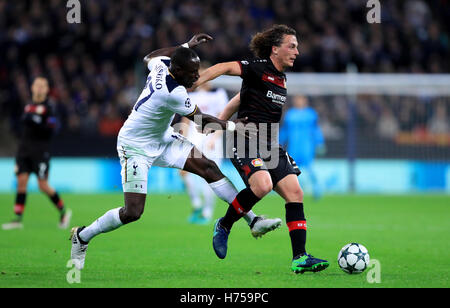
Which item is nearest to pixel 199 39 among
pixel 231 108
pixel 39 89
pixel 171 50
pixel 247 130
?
pixel 171 50

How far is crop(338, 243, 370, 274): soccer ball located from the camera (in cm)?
715

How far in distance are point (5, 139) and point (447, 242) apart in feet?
49.5

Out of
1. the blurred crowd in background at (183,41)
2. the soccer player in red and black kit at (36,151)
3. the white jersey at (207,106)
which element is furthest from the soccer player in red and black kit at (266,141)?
the blurred crowd in background at (183,41)

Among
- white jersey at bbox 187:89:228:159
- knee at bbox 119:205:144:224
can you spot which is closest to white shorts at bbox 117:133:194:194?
knee at bbox 119:205:144:224

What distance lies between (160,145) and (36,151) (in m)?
5.24

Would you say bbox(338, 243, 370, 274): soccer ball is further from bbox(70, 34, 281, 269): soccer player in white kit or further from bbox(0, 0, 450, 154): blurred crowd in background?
bbox(0, 0, 450, 154): blurred crowd in background

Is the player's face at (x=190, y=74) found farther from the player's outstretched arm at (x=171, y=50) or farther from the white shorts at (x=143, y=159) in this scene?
the white shorts at (x=143, y=159)

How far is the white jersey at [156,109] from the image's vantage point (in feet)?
23.0

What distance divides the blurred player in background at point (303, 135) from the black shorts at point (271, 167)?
10.6 m

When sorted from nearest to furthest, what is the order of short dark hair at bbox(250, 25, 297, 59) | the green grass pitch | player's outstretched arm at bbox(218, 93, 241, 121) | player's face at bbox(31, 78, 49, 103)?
1. the green grass pitch
2. short dark hair at bbox(250, 25, 297, 59)
3. player's outstretched arm at bbox(218, 93, 241, 121)
4. player's face at bbox(31, 78, 49, 103)

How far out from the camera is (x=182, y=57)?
6973 mm

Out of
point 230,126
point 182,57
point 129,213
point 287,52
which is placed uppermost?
point 287,52

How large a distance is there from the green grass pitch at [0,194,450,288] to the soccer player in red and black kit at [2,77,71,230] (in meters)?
0.37

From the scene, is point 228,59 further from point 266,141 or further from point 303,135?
point 266,141
